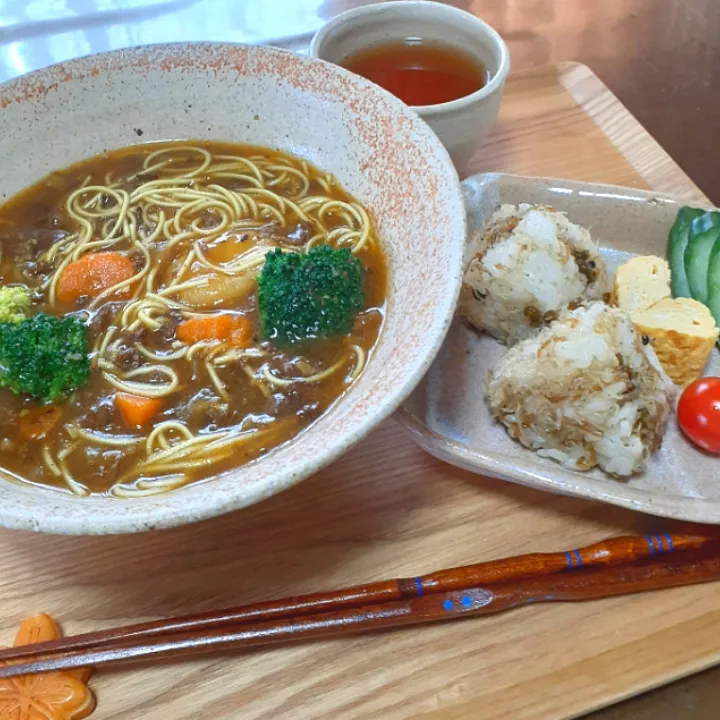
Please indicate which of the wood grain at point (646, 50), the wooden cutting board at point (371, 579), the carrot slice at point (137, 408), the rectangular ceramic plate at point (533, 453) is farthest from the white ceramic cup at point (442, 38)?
the carrot slice at point (137, 408)

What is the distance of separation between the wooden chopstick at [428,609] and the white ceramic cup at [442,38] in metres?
1.49

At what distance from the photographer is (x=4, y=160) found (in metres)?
2.18

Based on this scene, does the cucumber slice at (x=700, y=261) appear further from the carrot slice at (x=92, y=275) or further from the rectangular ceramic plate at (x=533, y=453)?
the carrot slice at (x=92, y=275)

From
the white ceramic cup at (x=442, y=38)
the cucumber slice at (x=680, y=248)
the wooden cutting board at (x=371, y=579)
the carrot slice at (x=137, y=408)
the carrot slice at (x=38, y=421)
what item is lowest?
the wooden cutting board at (x=371, y=579)

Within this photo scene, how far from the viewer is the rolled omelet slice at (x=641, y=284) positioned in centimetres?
223

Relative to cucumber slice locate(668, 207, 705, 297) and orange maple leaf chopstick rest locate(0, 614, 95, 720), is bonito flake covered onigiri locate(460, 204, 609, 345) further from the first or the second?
orange maple leaf chopstick rest locate(0, 614, 95, 720)

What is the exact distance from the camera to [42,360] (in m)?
1.73

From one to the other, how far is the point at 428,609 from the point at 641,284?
1.25 metres

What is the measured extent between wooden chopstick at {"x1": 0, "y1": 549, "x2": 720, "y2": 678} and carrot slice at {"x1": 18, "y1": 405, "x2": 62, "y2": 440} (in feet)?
1.67

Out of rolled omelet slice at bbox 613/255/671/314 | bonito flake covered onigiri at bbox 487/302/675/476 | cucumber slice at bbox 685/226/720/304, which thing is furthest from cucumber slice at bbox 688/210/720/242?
bonito flake covered onigiri at bbox 487/302/675/476

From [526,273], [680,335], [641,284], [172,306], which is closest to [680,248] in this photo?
[641,284]

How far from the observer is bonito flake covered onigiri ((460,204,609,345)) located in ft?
7.05

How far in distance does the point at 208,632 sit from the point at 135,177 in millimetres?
1479

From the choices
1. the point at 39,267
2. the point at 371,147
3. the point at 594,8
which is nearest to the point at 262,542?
the point at 39,267
